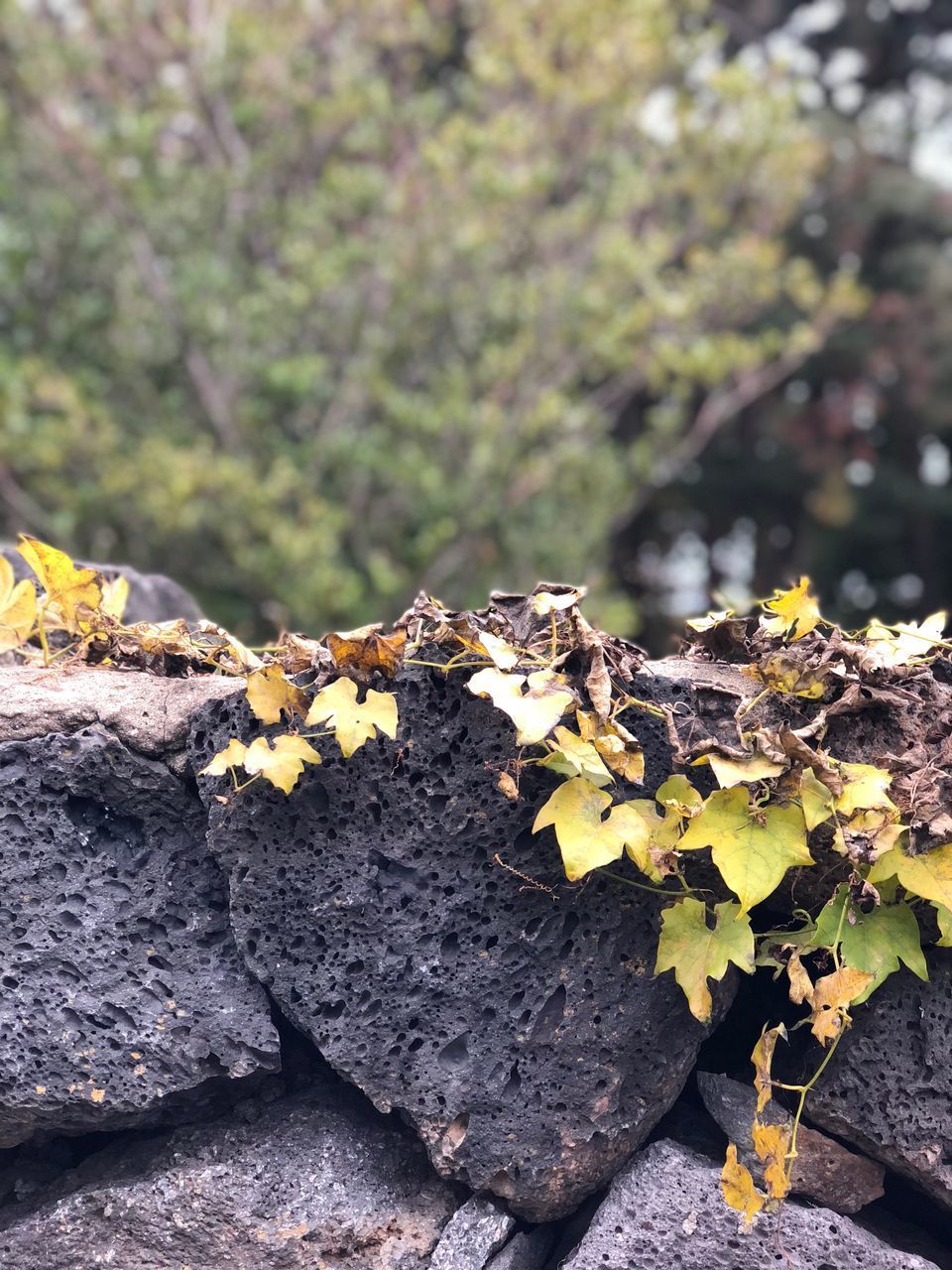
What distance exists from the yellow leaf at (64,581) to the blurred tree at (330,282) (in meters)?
3.83

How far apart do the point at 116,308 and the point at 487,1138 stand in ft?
18.6

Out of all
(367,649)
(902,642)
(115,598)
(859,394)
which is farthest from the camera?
(859,394)

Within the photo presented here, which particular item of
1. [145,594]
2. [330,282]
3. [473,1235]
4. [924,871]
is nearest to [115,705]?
[473,1235]

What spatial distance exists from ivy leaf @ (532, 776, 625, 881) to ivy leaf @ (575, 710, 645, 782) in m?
0.03

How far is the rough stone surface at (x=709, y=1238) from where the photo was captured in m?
1.30

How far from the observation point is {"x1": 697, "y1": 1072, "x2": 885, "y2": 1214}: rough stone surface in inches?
54.1

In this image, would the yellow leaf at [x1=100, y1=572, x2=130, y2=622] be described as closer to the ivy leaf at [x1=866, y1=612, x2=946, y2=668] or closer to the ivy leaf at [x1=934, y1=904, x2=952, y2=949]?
the ivy leaf at [x1=866, y1=612, x2=946, y2=668]

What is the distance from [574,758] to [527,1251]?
0.63 metres

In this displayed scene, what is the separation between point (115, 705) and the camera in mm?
1475

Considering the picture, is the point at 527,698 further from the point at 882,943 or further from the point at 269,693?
the point at 882,943

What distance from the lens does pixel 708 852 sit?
1.36 m

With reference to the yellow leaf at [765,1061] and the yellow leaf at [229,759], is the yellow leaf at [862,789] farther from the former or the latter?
the yellow leaf at [229,759]

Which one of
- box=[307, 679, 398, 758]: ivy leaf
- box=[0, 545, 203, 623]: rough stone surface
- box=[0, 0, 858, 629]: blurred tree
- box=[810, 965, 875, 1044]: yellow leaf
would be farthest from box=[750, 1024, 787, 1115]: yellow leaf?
box=[0, 0, 858, 629]: blurred tree

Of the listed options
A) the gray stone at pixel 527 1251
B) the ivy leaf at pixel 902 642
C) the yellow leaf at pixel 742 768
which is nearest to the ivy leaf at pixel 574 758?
the yellow leaf at pixel 742 768
